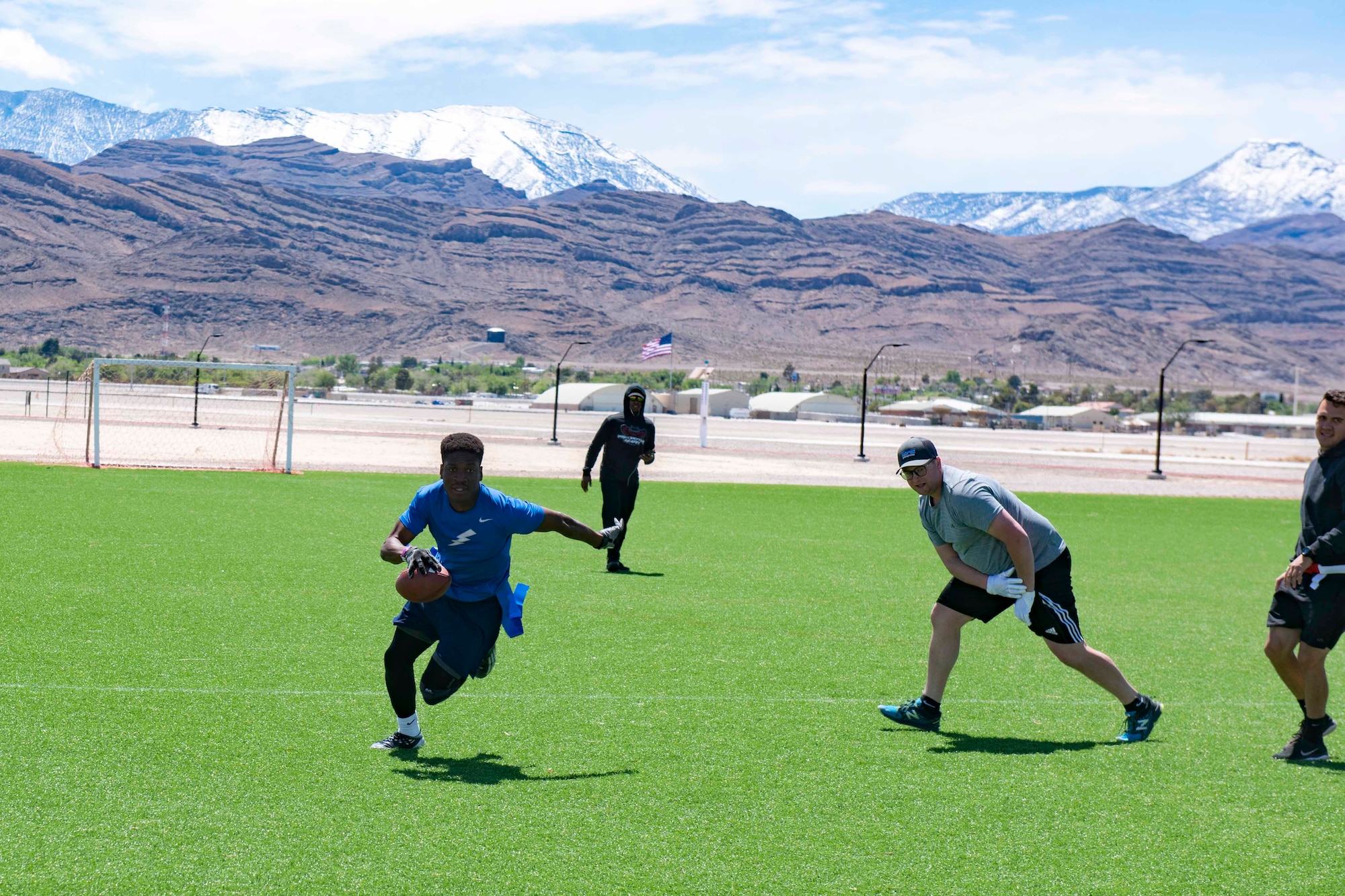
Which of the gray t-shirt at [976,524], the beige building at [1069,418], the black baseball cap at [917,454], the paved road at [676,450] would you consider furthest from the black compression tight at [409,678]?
the beige building at [1069,418]

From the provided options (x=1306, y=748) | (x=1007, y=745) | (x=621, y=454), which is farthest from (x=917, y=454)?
(x=621, y=454)

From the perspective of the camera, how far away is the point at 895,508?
78.4 ft

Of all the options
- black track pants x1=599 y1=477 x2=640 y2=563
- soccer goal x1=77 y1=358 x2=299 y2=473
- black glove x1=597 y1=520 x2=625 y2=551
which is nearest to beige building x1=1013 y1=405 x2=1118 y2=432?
soccer goal x1=77 y1=358 x2=299 y2=473

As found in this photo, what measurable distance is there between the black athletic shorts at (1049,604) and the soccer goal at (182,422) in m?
20.5

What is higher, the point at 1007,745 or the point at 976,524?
the point at 976,524

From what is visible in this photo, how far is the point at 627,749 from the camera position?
6.42 m

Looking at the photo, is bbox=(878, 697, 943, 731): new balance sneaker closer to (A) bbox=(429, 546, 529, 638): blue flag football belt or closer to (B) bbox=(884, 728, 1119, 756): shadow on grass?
(B) bbox=(884, 728, 1119, 756): shadow on grass

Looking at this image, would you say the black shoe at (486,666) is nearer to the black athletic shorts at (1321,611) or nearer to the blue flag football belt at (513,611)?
the blue flag football belt at (513,611)

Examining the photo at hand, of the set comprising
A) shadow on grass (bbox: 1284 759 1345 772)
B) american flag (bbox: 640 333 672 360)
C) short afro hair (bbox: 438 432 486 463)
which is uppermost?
american flag (bbox: 640 333 672 360)

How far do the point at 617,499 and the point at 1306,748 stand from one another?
761 centimetres

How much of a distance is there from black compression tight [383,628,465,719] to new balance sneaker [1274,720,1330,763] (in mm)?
4338

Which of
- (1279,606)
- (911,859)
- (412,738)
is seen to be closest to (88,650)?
(412,738)

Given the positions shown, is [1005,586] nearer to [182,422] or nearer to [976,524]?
[976,524]

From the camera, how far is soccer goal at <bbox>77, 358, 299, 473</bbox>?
27.9 meters
